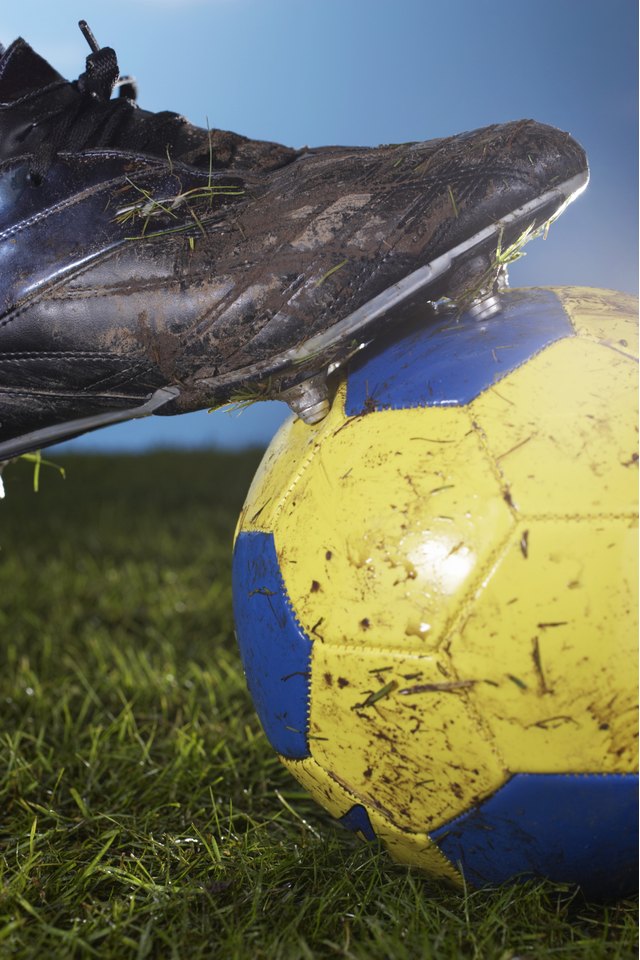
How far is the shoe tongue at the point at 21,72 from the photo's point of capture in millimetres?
1879

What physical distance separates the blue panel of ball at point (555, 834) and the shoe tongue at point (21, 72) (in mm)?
1640

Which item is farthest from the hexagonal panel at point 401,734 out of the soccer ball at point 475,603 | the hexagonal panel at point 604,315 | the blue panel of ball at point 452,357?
the hexagonal panel at point 604,315

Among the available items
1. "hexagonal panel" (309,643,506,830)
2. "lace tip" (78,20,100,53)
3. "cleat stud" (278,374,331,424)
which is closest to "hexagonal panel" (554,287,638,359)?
"cleat stud" (278,374,331,424)

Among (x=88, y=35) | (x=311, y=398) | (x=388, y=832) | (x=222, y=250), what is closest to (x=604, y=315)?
(x=311, y=398)

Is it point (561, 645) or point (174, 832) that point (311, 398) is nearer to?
point (561, 645)

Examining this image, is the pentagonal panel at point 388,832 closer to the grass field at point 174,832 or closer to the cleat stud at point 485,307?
the grass field at point 174,832

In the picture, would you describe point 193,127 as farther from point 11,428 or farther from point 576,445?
point 576,445

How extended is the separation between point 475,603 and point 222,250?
0.82m

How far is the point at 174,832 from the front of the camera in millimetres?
1862

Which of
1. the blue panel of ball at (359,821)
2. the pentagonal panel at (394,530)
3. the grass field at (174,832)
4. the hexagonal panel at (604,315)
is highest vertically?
the hexagonal panel at (604,315)

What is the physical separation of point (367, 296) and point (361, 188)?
220 mm

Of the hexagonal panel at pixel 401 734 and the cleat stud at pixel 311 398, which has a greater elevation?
the cleat stud at pixel 311 398

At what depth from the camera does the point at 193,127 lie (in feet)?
6.46

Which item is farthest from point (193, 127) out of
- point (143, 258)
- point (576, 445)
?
point (576, 445)
